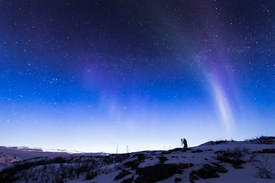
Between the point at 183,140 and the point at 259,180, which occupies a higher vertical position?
the point at 183,140

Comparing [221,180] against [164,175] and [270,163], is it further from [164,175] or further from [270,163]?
[270,163]

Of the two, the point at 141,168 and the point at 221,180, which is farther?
the point at 141,168

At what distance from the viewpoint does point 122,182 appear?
5395mm

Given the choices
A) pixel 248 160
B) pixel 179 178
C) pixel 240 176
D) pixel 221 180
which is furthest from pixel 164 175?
pixel 248 160

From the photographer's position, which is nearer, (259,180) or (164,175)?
(259,180)

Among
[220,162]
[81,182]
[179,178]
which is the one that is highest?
[220,162]

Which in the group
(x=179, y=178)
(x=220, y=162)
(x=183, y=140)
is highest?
(x=183, y=140)

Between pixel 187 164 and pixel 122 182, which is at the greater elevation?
pixel 187 164

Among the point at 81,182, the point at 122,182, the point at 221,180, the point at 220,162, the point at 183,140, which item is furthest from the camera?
the point at 183,140

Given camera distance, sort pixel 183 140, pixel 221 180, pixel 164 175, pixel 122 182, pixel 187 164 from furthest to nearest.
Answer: pixel 183 140 → pixel 187 164 → pixel 122 182 → pixel 164 175 → pixel 221 180

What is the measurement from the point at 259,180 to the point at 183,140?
15.3m

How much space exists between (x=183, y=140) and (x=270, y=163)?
13759 mm

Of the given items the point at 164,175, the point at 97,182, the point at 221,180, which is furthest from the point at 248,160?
the point at 97,182

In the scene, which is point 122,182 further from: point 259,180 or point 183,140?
point 183,140
